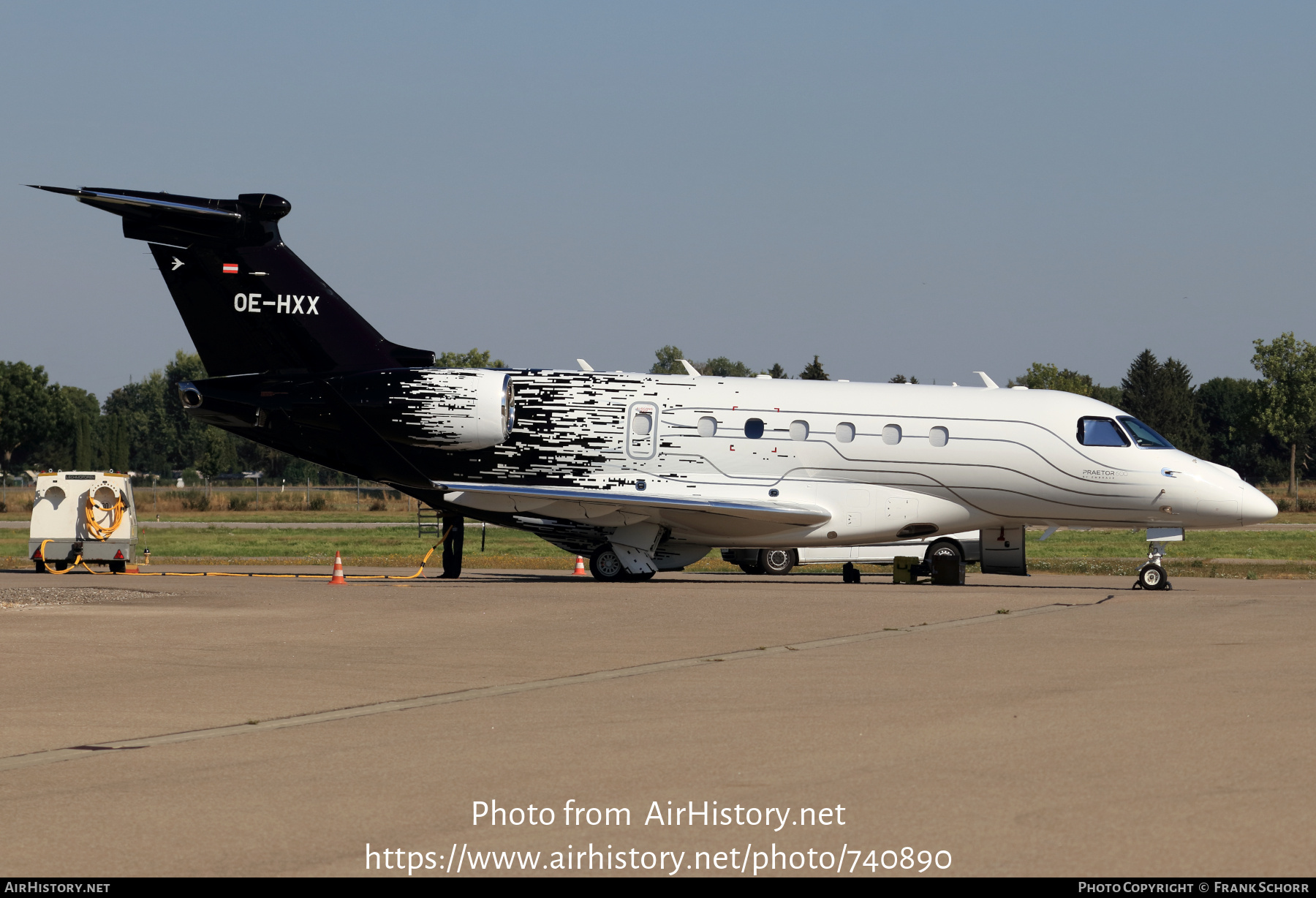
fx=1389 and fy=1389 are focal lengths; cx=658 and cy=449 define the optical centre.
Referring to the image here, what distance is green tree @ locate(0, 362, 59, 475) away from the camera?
92.1m

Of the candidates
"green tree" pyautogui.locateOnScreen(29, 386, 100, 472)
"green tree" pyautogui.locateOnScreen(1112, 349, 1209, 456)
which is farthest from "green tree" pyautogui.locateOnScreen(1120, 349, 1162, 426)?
"green tree" pyautogui.locateOnScreen(29, 386, 100, 472)

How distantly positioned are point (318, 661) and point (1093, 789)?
8027 millimetres

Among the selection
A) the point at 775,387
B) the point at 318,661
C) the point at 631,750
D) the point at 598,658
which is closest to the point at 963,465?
the point at 775,387

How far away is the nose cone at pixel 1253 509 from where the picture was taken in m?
23.7

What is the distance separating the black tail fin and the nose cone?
51.5ft

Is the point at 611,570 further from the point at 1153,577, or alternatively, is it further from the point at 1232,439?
the point at 1232,439

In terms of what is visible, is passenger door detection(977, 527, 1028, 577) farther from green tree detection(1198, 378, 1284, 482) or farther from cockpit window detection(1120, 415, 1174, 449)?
green tree detection(1198, 378, 1284, 482)

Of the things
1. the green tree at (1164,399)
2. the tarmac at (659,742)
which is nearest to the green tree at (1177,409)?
the green tree at (1164,399)

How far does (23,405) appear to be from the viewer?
92.9 metres

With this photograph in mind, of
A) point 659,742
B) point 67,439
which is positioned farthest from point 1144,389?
point 659,742

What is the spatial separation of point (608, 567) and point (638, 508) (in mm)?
1505

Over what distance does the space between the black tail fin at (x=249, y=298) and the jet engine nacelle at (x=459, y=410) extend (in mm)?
1488

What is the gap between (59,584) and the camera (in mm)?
22844
